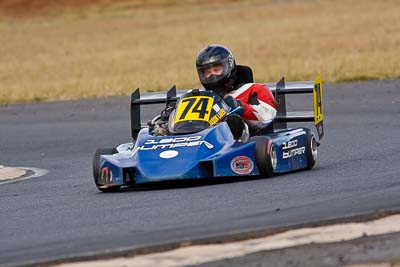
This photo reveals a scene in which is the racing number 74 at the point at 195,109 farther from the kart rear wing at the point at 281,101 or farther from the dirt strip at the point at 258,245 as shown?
the dirt strip at the point at 258,245

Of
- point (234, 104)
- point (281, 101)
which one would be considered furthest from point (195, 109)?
point (281, 101)

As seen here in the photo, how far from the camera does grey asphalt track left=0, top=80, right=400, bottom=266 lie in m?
7.51

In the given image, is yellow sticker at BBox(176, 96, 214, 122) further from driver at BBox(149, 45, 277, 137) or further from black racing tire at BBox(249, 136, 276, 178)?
black racing tire at BBox(249, 136, 276, 178)

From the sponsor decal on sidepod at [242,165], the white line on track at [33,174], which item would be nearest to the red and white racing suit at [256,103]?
the sponsor decal on sidepod at [242,165]

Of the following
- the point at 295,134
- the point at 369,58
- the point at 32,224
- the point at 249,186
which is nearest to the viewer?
the point at 32,224

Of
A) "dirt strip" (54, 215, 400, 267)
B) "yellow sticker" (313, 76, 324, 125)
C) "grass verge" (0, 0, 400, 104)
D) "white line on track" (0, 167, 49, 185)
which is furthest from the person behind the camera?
"grass verge" (0, 0, 400, 104)

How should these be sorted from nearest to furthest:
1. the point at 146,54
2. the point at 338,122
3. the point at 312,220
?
the point at 312,220 → the point at 338,122 → the point at 146,54

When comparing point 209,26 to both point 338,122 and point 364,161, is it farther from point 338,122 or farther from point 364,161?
point 364,161

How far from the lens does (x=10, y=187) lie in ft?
38.3

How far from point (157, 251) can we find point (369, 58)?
17.9m

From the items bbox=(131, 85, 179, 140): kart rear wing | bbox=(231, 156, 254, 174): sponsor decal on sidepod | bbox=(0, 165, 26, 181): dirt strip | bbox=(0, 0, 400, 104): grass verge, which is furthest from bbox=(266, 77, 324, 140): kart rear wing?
bbox=(0, 0, 400, 104): grass verge

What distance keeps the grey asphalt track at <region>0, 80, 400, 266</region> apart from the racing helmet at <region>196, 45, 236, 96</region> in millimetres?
1237

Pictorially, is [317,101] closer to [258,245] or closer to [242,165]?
[242,165]

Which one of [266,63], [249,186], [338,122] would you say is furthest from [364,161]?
[266,63]
